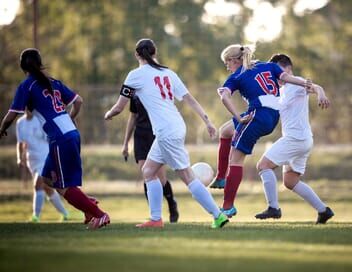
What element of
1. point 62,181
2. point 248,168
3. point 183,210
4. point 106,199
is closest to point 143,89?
point 62,181

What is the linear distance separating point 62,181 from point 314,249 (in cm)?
320

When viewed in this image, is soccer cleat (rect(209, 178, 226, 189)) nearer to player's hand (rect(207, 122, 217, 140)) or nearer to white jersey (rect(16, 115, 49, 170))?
player's hand (rect(207, 122, 217, 140))

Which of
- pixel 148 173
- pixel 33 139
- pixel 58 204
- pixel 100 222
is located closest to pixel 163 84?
pixel 148 173

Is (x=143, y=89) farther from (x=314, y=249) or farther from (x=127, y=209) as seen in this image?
(x=127, y=209)

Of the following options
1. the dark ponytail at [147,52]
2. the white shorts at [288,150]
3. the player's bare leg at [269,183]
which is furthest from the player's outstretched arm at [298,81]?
the dark ponytail at [147,52]

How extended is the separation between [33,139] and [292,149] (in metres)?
6.06

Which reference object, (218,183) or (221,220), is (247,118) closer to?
(218,183)

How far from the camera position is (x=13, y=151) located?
28.0 metres

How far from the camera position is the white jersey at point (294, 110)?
11859mm

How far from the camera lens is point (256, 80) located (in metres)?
11.5

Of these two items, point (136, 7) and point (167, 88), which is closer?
point (167, 88)

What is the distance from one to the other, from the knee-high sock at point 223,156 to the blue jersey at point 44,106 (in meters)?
2.29

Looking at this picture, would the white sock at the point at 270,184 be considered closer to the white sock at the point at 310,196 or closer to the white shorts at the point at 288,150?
the white shorts at the point at 288,150

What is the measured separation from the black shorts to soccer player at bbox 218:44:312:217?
176 centimetres
